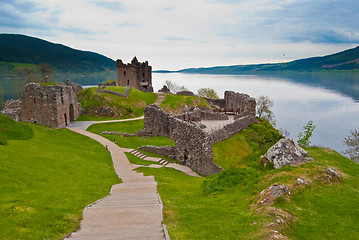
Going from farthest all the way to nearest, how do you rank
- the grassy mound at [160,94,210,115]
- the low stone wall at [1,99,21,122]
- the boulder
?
the grassy mound at [160,94,210,115], the low stone wall at [1,99,21,122], the boulder

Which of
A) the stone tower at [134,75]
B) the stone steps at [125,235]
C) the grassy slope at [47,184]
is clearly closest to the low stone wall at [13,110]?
the grassy slope at [47,184]

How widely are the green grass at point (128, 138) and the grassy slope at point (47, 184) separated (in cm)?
741

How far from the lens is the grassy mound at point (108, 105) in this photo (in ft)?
197

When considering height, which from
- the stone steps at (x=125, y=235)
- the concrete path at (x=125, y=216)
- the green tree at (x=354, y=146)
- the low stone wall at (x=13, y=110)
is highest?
the low stone wall at (x=13, y=110)

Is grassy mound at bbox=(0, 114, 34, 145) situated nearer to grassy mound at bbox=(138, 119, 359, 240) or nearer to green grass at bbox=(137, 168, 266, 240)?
grassy mound at bbox=(138, 119, 359, 240)

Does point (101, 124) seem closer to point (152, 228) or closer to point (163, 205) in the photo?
point (163, 205)

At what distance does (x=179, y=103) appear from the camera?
7031 cm

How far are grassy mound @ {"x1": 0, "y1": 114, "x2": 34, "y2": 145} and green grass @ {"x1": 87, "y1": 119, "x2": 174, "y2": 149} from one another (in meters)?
12.9

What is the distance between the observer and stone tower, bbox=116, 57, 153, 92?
92.2 m

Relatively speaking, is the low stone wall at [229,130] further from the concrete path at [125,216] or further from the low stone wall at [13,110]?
the low stone wall at [13,110]

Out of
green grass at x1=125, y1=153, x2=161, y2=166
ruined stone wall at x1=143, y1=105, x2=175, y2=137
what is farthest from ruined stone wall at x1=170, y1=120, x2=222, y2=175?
ruined stone wall at x1=143, y1=105, x2=175, y2=137

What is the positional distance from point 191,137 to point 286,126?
2690 inches

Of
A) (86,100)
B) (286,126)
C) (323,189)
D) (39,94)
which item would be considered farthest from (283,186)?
(286,126)

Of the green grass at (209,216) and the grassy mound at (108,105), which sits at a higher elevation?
the grassy mound at (108,105)
